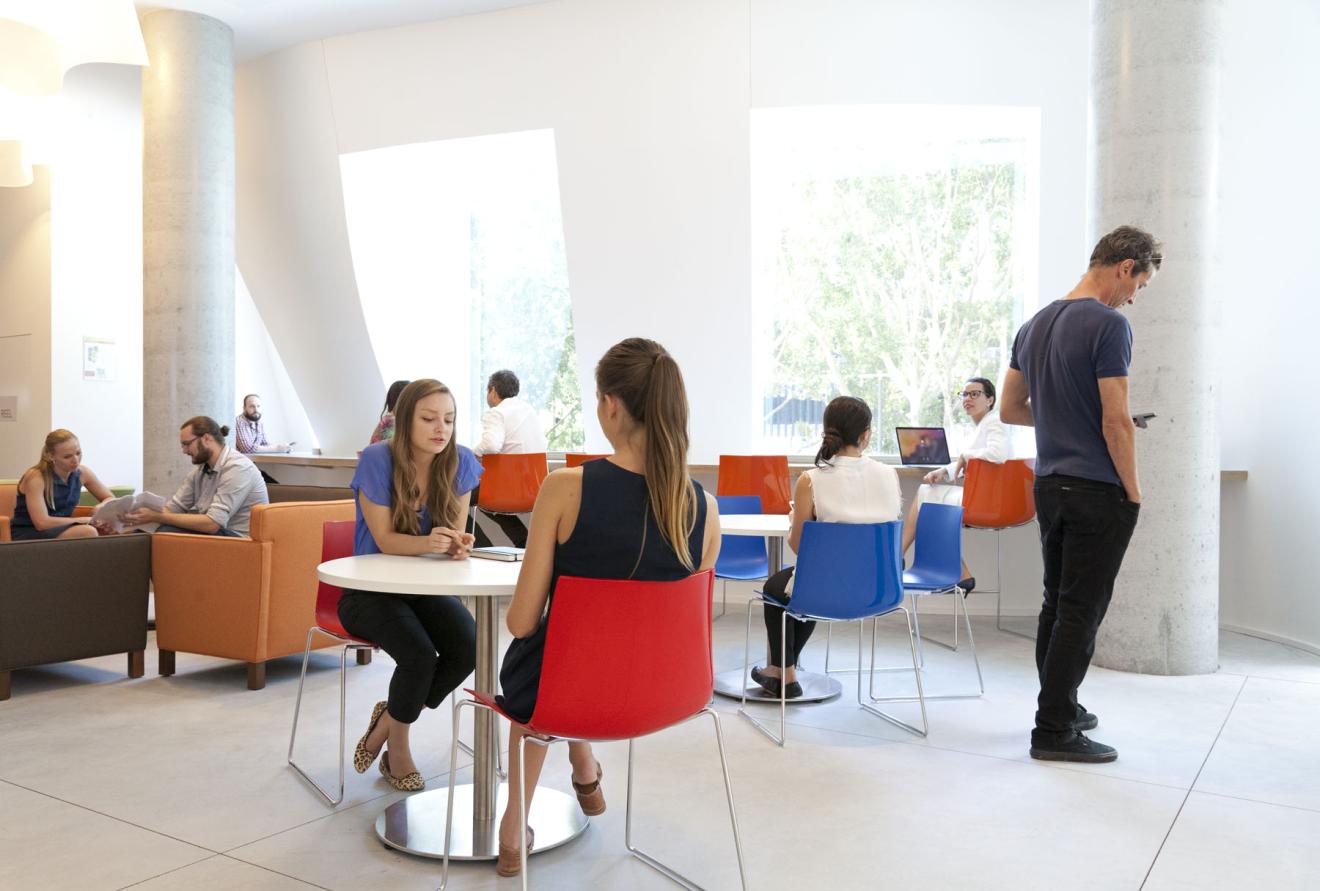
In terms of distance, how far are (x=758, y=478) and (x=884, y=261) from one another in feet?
8.92

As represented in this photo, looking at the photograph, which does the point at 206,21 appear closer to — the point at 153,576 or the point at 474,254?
the point at 474,254

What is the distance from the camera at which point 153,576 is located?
474 cm

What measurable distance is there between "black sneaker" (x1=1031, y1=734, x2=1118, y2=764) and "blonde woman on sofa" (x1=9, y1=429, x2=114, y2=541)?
4585 millimetres

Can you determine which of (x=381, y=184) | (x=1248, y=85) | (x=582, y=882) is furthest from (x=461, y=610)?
(x=381, y=184)

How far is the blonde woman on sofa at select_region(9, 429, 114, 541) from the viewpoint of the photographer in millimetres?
5414

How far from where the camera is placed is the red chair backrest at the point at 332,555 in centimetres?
338

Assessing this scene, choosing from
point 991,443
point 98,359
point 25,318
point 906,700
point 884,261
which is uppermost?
point 884,261

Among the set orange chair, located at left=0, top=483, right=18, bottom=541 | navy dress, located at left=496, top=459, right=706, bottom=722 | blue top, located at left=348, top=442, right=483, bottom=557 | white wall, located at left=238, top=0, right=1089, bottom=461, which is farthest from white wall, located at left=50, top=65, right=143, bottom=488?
navy dress, located at left=496, top=459, right=706, bottom=722

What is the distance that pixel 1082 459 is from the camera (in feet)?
11.0

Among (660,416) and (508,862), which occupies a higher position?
(660,416)

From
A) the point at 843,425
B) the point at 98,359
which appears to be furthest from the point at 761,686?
the point at 98,359

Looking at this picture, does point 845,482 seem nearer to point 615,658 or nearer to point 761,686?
point 761,686

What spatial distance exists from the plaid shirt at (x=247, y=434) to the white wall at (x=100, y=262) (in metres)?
0.96

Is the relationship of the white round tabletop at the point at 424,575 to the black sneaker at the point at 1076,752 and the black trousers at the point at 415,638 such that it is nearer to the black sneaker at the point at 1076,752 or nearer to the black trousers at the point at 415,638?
the black trousers at the point at 415,638
